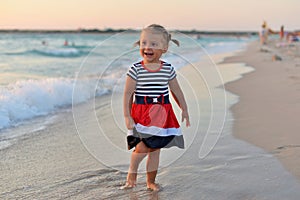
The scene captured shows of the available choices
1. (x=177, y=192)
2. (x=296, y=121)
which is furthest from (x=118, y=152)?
(x=296, y=121)

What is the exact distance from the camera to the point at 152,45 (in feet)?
10.5

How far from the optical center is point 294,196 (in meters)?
2.90

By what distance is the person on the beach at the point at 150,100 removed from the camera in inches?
125

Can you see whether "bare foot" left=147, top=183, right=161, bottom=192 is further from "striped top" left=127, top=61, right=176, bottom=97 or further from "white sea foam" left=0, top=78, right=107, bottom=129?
"white sea foam" left=0, top=78, right=107, bottom=129

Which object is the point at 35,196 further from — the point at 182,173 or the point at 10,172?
the point at 182,173

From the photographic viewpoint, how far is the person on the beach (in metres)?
3.17

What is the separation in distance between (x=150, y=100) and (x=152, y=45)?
0.42 m

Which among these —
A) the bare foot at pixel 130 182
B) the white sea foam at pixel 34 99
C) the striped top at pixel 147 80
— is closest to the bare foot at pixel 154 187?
the bare foot at pixel 130 182

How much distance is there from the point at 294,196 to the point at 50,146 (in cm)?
274

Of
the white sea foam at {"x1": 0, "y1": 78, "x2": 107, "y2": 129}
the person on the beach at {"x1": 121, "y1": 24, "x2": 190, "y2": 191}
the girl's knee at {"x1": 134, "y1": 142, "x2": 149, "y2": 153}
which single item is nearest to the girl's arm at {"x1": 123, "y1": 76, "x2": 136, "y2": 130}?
the person on the beach at {"x1": 121, "y1": 24, "x2": 190, "y2": 191}

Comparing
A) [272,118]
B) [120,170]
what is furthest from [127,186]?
[272,118]

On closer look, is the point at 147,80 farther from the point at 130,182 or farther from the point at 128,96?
the point at 130,182

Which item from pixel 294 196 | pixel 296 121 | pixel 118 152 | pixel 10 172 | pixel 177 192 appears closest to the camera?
pixel 294 196

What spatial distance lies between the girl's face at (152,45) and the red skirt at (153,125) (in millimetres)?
376
